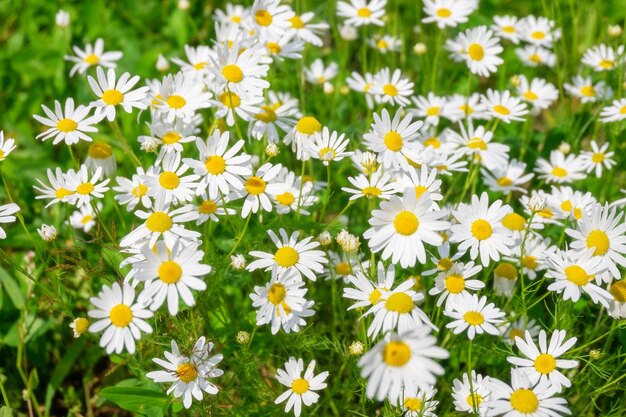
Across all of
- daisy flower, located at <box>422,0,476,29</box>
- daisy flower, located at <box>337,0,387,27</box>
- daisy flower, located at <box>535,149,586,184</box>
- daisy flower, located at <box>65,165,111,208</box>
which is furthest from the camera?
daisy flower, located at <box>337,0,387,27</box>

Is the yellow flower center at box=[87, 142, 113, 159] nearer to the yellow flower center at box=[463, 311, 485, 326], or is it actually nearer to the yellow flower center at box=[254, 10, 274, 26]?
the yellow flower center at box=[254, 10, 274, 26]

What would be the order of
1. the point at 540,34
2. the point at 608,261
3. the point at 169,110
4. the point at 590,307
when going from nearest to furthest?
1. the point at 608,261
2. the point at 169,110
3. the point at 590,307
4. the point at 540,34

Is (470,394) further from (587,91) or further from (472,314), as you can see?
(587,91)

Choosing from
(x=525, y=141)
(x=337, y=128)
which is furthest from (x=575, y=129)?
(x=337, y=128)

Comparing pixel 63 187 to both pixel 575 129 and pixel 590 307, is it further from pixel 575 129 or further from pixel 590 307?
pixel 575 129

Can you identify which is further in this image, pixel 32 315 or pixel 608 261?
pixel 32 315

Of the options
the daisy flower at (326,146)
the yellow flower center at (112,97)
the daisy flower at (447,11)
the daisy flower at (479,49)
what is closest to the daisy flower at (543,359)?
the daisy flower at (326,146)

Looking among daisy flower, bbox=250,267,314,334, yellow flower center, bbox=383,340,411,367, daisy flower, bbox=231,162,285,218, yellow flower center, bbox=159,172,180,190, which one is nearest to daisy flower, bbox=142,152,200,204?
yellow flower center, bbox=159,172,180,190

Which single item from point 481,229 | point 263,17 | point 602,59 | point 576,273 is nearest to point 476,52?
point 602,59
